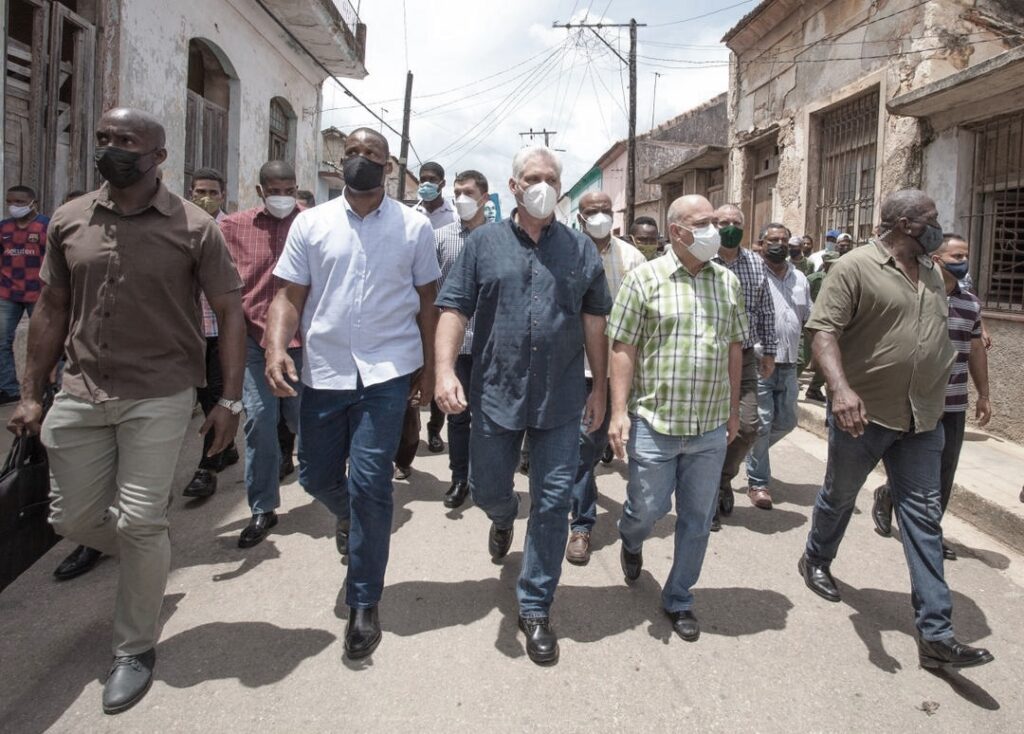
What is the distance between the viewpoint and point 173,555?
144 inches

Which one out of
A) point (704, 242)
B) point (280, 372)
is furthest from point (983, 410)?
point (280, 372)

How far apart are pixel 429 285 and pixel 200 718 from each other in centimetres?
176

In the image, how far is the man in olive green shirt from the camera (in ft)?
9.73

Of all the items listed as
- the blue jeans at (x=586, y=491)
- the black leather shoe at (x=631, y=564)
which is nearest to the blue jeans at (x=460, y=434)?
the blue jeans at (x=586, y=491)

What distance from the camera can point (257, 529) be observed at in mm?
3879

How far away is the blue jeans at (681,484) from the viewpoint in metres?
2.99

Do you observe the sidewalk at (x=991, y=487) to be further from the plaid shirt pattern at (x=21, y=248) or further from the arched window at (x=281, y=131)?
the arched window at (x=281, y=131)

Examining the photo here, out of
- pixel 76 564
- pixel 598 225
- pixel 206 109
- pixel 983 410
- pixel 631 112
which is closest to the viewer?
pixel 76 564

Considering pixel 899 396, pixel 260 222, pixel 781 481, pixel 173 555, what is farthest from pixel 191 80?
pixel 899 396

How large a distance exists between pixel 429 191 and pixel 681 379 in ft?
10.8

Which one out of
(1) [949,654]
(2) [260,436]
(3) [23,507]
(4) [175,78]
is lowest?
(1) [949,654]

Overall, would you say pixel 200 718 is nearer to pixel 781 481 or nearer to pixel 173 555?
pixel 173 555

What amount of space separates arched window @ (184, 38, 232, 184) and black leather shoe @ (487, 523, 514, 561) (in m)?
8.00

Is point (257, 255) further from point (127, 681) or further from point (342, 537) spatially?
point (127, 681)
